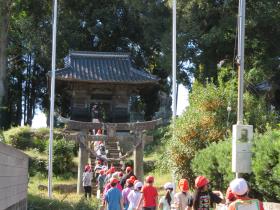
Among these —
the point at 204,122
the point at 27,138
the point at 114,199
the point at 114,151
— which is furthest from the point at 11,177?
the point at 27,138

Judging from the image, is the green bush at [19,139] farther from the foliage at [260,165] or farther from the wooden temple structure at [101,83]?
the foliage at [260,165]

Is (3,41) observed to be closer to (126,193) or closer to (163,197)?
(126,193)

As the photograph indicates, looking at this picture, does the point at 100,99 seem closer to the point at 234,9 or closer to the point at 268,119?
the point at 234,9

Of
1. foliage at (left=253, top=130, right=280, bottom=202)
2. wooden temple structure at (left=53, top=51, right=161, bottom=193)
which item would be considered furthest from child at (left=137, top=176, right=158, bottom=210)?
wooden temple structure at (left=53, top=51, right=161, bottom=193)

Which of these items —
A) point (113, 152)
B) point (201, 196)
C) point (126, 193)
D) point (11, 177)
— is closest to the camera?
point (201, 196)

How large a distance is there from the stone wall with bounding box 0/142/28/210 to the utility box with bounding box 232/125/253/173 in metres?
5.45

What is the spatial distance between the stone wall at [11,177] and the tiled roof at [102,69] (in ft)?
75.2

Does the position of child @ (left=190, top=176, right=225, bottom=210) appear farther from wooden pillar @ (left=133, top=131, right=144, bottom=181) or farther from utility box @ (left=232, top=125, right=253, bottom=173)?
wooden pillar @ (left=133, top=131, right=144, bottom=181)

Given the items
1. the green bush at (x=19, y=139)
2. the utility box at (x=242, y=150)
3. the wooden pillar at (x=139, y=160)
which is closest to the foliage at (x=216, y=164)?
the utility box at (x=242, y=150)

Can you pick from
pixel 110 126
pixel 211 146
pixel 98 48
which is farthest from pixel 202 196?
pixel 98 48

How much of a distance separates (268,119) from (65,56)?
24.8 m

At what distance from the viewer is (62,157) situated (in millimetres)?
33562

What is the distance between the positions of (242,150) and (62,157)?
1939 cm

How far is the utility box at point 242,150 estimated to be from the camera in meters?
15.4
